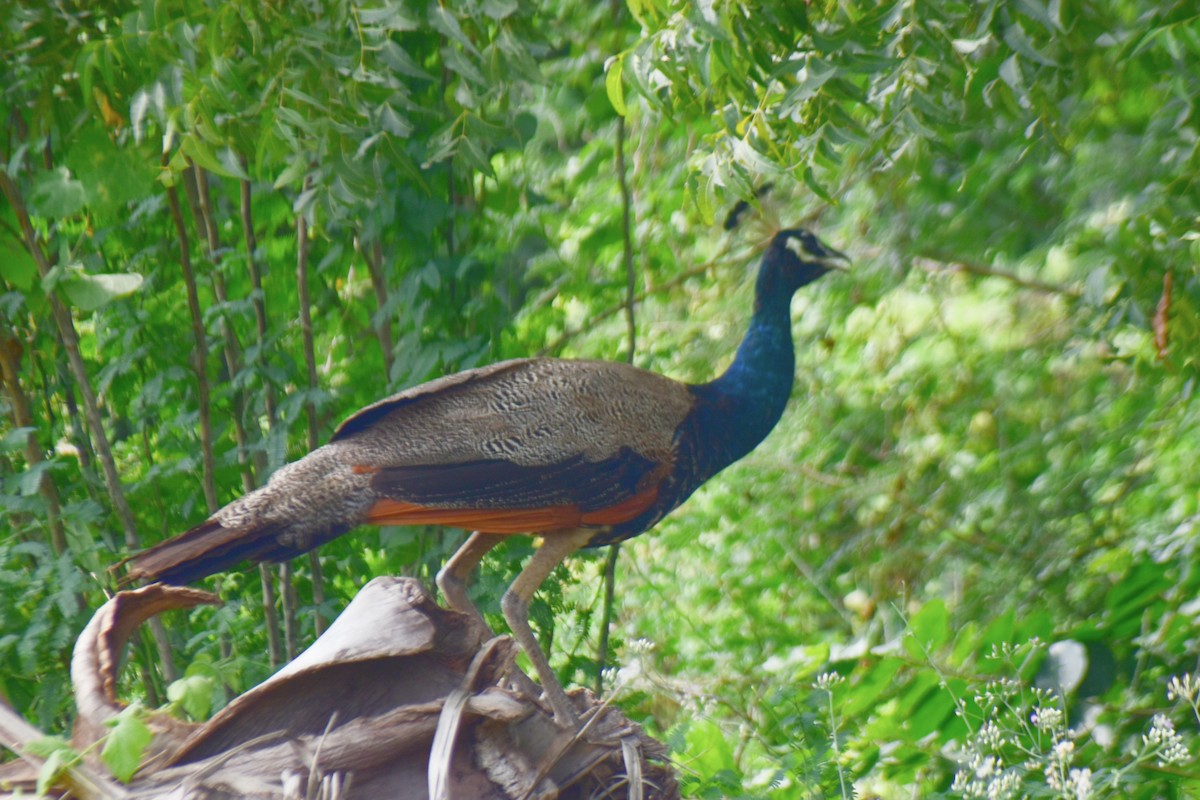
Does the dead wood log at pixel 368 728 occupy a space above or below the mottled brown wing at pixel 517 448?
below

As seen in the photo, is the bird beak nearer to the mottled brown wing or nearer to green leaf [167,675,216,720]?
the mottled brown wing

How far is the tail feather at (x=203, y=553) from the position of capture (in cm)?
176

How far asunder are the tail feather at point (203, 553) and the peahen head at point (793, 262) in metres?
1.20

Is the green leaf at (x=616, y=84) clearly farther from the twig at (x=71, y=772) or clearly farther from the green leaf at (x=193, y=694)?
the twig at (x=71, y=772)

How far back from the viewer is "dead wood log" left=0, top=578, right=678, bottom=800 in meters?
1.24

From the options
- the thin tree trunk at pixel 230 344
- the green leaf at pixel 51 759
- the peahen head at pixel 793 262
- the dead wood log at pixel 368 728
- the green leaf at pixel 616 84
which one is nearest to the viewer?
the green leaf at pixel 51 759

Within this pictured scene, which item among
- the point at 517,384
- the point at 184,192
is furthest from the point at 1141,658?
the point at 184,192

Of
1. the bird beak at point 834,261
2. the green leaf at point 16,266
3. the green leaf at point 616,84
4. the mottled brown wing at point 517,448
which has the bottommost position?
the mottled brown wing at point 517,448

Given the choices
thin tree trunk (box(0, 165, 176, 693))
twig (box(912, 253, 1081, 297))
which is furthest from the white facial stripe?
thin tree trunk (box(0, 165, 176, 693))

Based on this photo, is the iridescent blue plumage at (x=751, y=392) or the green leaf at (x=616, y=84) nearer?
the green leaf at (x=616, y=84)

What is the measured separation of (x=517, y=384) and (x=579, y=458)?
0.17m

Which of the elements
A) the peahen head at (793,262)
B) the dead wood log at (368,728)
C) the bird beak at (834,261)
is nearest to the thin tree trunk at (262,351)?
the peahen head at (793,262)

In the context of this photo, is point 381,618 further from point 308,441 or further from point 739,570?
point 739,570

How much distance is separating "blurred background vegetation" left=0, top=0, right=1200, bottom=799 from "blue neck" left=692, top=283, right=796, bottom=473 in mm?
209
